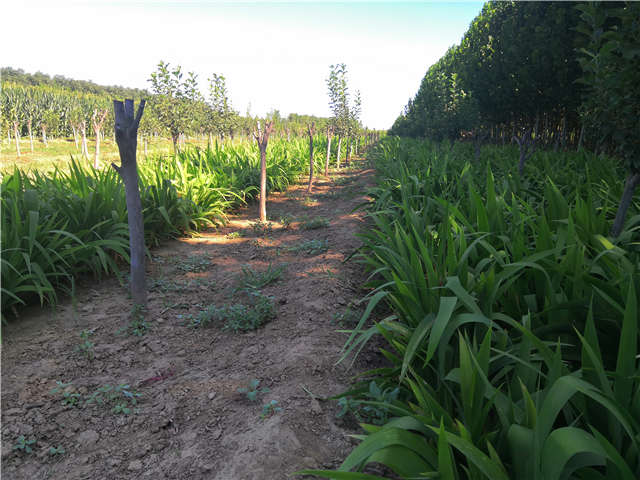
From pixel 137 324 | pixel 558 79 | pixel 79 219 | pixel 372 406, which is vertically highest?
pixel 558 79

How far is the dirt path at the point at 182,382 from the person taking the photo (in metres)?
1.51

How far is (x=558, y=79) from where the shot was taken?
7.51 metres

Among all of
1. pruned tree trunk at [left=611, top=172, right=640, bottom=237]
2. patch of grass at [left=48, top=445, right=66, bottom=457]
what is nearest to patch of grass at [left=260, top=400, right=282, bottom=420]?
patch of grass at [left=48, top=445, right=66, bottom=457]

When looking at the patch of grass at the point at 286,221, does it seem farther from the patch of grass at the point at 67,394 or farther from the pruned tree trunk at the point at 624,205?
the pruned tree trunk at the point at 624,205

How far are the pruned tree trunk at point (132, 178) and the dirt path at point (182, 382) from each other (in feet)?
0.91

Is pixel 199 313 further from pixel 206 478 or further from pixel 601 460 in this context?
pixel 601 460

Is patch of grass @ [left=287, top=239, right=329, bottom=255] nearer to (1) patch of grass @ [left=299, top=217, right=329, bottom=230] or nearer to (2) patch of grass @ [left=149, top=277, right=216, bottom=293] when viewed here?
(1) patch of grass @ [left=299, top=217, right=329, bottom=230]

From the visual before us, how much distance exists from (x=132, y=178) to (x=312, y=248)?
86.7 inches

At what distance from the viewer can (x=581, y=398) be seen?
1097 millimetres

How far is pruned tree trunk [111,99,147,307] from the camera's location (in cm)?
271

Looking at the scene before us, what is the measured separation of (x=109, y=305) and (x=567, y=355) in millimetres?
3338

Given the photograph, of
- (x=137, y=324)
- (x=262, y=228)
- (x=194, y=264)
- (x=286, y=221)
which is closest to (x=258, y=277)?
(x=194, y=264)

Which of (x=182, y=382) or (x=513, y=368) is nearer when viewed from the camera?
(x=513, y=368)

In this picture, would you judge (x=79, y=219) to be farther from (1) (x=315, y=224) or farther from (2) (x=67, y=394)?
(1) (x=315, y=224)
